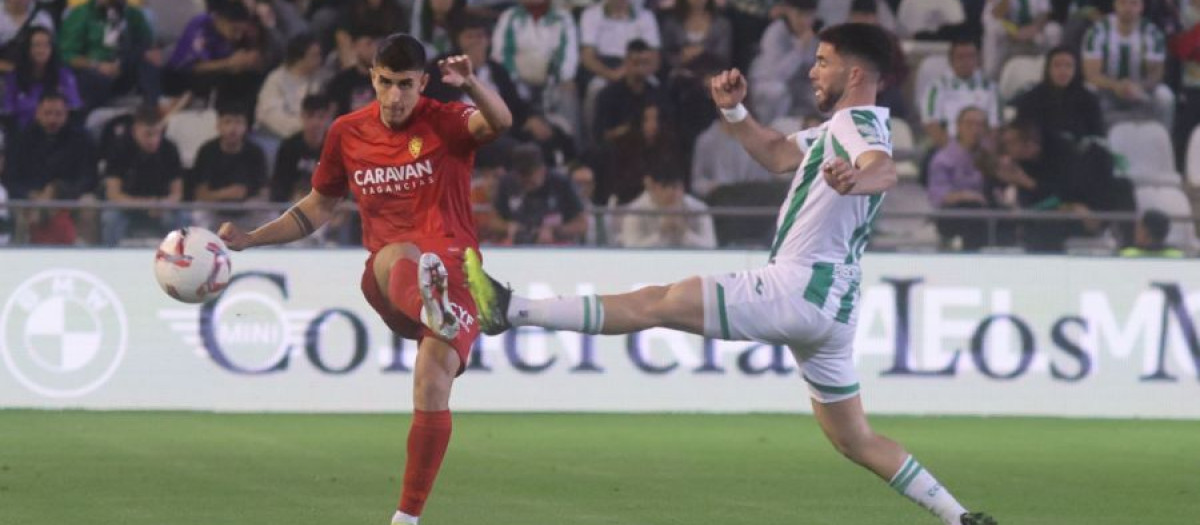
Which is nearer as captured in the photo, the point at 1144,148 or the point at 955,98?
the point at 955,98

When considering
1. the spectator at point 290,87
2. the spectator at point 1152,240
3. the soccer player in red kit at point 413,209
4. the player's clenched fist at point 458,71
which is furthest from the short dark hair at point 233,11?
the player's clenched fist at point 458,71

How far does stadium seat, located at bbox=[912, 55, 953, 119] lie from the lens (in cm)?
2058

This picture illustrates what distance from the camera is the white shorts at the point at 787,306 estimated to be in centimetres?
841

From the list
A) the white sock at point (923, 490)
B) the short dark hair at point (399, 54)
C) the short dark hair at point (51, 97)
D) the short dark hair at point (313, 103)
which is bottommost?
the white sock at point (923, 490)

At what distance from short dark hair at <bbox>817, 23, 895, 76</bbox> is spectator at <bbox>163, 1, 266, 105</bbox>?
11.6 metres

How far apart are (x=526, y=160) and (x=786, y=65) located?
3918 millimetres

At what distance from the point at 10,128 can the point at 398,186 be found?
10126 mm

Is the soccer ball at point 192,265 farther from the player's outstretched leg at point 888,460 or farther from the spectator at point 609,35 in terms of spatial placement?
the spectator at point 609,35

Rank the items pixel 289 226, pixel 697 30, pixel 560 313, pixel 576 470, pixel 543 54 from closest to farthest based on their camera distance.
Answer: pixel 560 313, pixel 289 226, pixel 576 470, pixel 543 54, pixel 697 30

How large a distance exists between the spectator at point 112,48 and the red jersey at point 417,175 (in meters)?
10.6

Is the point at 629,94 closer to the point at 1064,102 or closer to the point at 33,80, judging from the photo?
the point at 1064,102

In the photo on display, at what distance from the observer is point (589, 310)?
8.36 metres

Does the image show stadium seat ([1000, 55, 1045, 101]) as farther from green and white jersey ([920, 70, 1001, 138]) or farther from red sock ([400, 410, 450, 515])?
red sock ([400, 410, 450, 515])

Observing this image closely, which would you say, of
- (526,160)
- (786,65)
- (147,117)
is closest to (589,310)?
(526,160)
